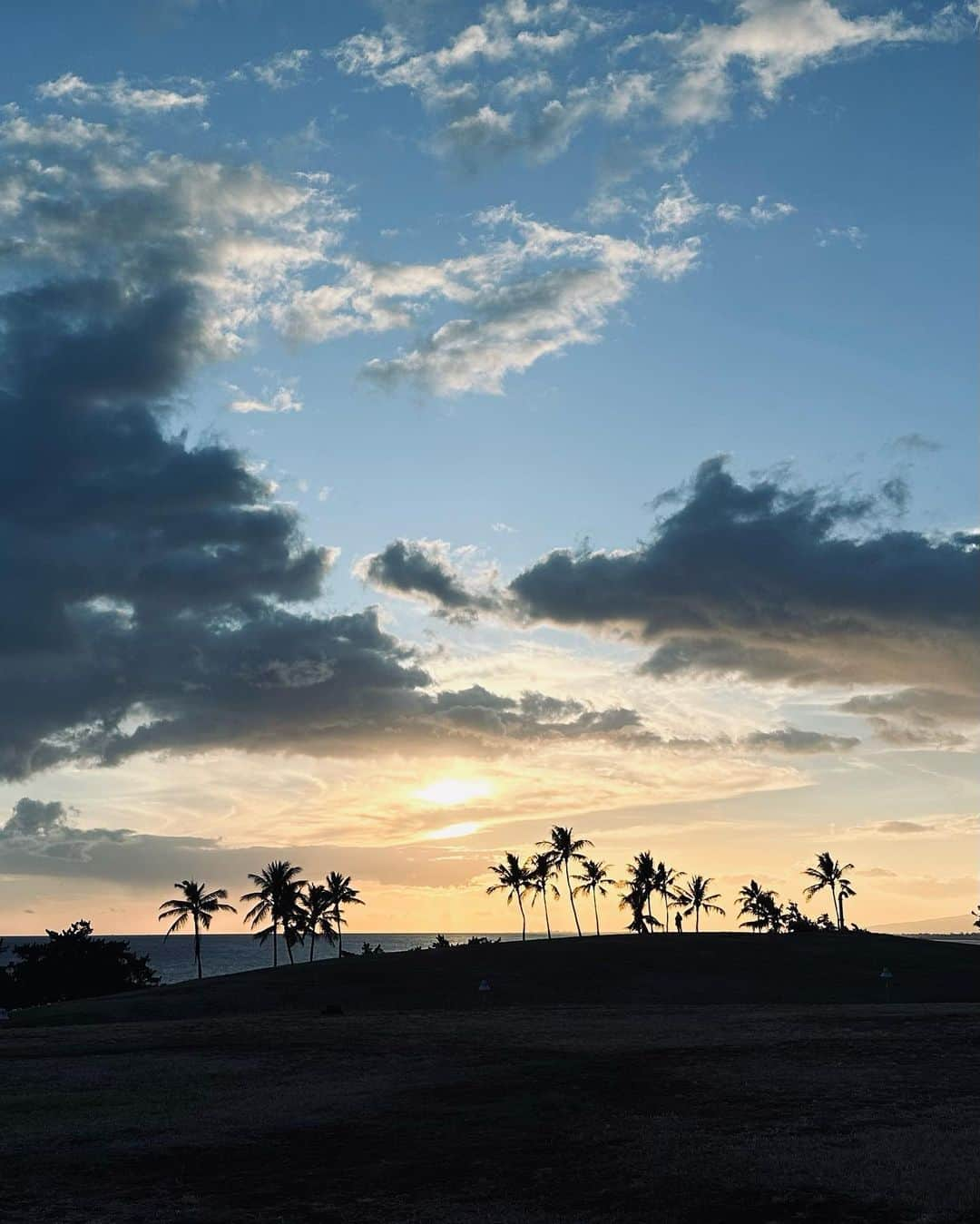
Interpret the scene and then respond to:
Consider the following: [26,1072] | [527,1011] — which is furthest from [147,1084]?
[527,1011]

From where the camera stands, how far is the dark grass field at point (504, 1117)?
80.1 feet

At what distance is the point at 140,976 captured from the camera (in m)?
131

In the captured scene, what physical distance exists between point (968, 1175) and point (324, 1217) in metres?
13.5

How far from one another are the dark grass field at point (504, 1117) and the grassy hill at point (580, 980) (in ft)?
37.8

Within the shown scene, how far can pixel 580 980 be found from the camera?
9206 cm

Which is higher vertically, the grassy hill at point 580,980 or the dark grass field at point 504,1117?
the dark grass field at point 504,1117

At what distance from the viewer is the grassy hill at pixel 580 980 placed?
A: 83.6m

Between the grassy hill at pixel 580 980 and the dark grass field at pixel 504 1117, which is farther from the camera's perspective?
the grassy hill at pixel 580 980

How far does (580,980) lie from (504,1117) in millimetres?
60395

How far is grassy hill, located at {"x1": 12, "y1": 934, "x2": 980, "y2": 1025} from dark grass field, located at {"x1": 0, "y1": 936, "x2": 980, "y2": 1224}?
11524 mm

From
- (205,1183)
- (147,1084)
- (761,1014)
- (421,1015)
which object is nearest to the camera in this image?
(205,1183)

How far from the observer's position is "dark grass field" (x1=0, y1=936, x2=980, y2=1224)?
80.1ft

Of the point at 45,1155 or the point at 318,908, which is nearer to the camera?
the point at 45,1155

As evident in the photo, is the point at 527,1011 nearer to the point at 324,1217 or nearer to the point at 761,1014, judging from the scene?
the point at 761,1014
